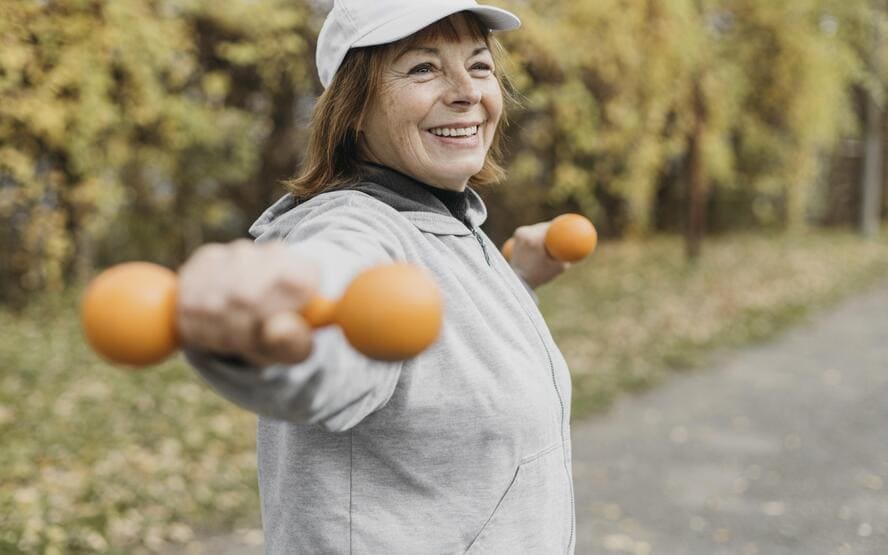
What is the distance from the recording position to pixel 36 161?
6.51 m

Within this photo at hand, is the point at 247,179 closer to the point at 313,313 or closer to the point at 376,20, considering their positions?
the point at 376,20

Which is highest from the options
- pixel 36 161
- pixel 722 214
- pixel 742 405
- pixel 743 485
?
pixel 36 161

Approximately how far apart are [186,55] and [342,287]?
22.7ft

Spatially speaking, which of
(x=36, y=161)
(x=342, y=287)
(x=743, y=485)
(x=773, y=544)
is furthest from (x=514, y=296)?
(x=36, y=161)

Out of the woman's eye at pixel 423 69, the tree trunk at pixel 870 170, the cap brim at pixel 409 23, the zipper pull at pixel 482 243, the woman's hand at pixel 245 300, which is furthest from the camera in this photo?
the tree trunk at pixel 870 170

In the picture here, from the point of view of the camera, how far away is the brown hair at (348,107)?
147 centimetres

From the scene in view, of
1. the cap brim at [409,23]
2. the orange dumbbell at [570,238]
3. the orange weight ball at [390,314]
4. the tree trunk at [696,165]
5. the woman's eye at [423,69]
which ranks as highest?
the cap brim at [409,23]

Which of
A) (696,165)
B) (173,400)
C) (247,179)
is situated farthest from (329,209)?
(696,165)

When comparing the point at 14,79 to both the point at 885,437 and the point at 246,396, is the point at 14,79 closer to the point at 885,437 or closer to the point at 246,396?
the point at 246,396

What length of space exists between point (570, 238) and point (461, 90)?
1.92 feet

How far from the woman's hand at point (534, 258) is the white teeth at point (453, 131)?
0.55 m

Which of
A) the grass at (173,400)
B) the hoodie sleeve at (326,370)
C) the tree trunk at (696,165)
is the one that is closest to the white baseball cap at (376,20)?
the hoodie sleeve at (326,370)

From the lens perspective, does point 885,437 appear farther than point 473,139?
Yes

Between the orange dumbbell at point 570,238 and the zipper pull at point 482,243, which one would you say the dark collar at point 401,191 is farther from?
the orange dumbbell at point 570,238
